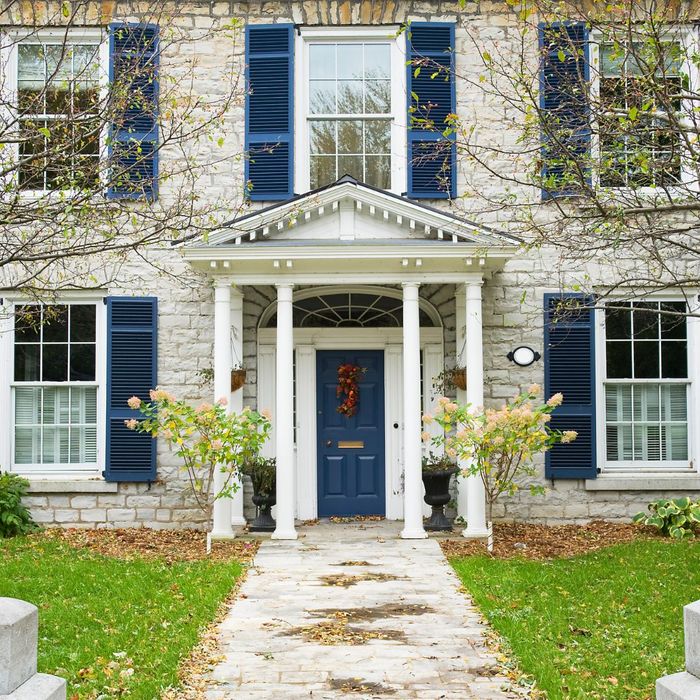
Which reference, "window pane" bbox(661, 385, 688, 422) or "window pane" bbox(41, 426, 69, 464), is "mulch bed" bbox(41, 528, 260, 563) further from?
"window pane" bbox(661, 385, 688, 422)

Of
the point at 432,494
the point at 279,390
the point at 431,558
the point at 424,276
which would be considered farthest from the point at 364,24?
the point at 431,558

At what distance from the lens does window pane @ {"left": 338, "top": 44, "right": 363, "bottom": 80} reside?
36.1 ft

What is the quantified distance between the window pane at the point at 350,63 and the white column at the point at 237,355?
2.94 m

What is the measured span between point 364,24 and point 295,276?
3.34m

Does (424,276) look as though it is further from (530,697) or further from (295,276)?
(530,697)

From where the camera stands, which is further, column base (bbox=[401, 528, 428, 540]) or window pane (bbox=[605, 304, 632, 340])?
window pane (bbox=[605, 304, 632, 340])

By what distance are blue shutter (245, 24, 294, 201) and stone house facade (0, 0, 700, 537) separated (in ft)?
0.05

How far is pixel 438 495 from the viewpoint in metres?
10.3

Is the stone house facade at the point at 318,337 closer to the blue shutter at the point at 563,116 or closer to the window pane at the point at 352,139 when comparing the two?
the window pane at the point at 352,139

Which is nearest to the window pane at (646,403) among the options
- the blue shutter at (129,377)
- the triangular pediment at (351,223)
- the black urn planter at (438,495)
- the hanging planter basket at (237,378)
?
the black urn planter at (438,495)

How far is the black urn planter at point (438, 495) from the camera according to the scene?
401 inches

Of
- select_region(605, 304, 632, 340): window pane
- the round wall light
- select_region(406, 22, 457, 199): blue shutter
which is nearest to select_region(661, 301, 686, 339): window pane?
select_region(605, 304, 632, 340): window pane

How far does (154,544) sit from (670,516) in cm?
545

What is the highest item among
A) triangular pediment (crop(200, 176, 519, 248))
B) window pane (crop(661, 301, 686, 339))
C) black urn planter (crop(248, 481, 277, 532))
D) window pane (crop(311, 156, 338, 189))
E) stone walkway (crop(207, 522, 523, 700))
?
window pane (crop(311, 156, 338, 189))
